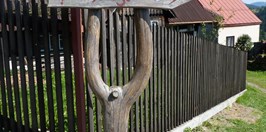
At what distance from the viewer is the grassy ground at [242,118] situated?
712 centimetres

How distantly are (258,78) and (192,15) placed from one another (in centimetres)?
669

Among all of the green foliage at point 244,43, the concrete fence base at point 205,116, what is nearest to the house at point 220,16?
the green foliage at point 244,43

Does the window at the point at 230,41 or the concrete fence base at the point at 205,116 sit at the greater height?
the window at the point at 230,41

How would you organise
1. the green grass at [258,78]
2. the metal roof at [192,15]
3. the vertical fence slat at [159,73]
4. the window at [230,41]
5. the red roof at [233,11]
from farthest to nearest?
the window at [230,41], the red roof at [233,11], the metal roof at [192,15], the green grass at [258,78], the vertical fence slat at [159,73]

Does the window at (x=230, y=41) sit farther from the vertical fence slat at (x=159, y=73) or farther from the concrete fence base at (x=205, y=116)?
the vertical fence slat at (x=159, y=73)

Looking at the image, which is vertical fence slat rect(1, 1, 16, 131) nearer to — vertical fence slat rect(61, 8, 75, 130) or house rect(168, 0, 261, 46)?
vertical fence slat rect(61, 8, 75, 130)

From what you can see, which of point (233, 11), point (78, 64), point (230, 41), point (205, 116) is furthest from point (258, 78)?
point (78, 64)

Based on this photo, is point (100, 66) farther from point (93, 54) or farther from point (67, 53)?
point (93, 54)

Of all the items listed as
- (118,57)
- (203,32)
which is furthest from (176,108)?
(203,32)

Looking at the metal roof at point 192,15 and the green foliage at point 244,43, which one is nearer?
the metal roof at point 192,15

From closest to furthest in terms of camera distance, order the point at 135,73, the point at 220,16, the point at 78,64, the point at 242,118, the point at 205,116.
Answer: the point at 135,73 < the point at 78,64 < the point at 205,116 < the point at 242,118 < the point at 220,16

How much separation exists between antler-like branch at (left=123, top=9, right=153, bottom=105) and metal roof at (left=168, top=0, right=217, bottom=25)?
1868cm

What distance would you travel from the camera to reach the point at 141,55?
3.10 metres

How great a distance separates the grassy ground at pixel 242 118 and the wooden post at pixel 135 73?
395cm
